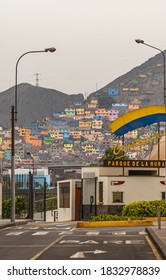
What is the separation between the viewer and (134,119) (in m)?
88.1

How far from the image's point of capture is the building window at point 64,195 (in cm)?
9706

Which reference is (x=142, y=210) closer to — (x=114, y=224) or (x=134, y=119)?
(x=114, y=224)

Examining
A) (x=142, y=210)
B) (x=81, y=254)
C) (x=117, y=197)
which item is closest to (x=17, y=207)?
(x=117, y=197)

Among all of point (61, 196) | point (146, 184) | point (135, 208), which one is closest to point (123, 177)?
point (146, 184)

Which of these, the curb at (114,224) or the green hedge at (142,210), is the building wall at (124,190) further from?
the curb at (114,224)

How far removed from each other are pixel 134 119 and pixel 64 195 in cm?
1578

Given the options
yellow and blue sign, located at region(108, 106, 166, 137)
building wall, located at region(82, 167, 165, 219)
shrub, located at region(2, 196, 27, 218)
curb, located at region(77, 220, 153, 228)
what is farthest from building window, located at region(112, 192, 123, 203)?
curb, located at region(77, 220, 153, 228)

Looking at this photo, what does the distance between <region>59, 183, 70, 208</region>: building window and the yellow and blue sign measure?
11847 mm

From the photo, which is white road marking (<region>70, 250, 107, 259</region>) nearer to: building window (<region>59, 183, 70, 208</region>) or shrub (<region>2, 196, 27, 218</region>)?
shrub (<region>2, 196, 27, 218</region>)

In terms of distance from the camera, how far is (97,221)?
51281 mm

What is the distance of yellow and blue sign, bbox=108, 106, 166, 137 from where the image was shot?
8769cm

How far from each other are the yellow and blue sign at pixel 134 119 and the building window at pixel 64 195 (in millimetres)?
11847
